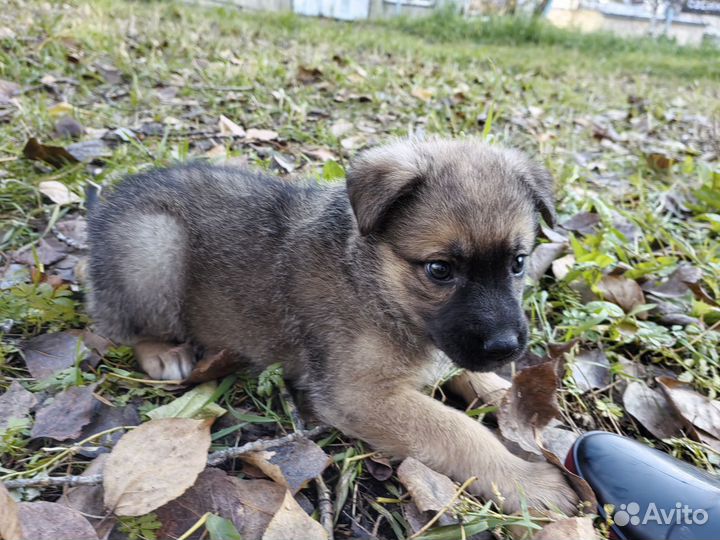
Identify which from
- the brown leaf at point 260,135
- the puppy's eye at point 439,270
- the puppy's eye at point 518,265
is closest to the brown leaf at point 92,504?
the puppy's eye at point 439,270

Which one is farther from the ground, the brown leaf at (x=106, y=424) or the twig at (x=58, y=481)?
the twig at (x=58, y=481)

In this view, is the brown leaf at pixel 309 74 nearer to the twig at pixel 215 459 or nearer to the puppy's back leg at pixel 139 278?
the puppy's back leg at pixel 139 278

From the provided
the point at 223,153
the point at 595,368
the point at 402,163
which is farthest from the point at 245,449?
the point at 223,153

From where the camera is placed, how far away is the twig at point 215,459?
1702mm

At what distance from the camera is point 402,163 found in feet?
7.59

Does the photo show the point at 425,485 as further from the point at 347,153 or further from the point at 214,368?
the point at 347,153

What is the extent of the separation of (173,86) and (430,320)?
3.88 meters

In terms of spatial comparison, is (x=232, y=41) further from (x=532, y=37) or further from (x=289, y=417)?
(x=532, y=37)

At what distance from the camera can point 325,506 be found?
69.9 inches

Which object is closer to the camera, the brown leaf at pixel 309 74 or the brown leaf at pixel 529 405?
the brown leaf at pixel 529 405

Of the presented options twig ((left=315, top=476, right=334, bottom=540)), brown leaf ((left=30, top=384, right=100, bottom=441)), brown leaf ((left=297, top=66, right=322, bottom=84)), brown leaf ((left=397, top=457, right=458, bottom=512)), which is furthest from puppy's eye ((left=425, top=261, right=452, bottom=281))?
brown leaf ((left=297, top=66, right=322, bottom=84))

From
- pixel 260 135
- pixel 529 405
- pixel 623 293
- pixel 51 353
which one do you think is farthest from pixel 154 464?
pixel 260 135

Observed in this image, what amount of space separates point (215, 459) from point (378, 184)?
1.15 m

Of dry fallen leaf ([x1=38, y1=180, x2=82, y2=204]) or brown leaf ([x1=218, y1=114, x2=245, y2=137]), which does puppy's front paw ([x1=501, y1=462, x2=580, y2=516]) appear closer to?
dry fallen leaf ([x1=38, y1=180, x2=82, y2=204])
